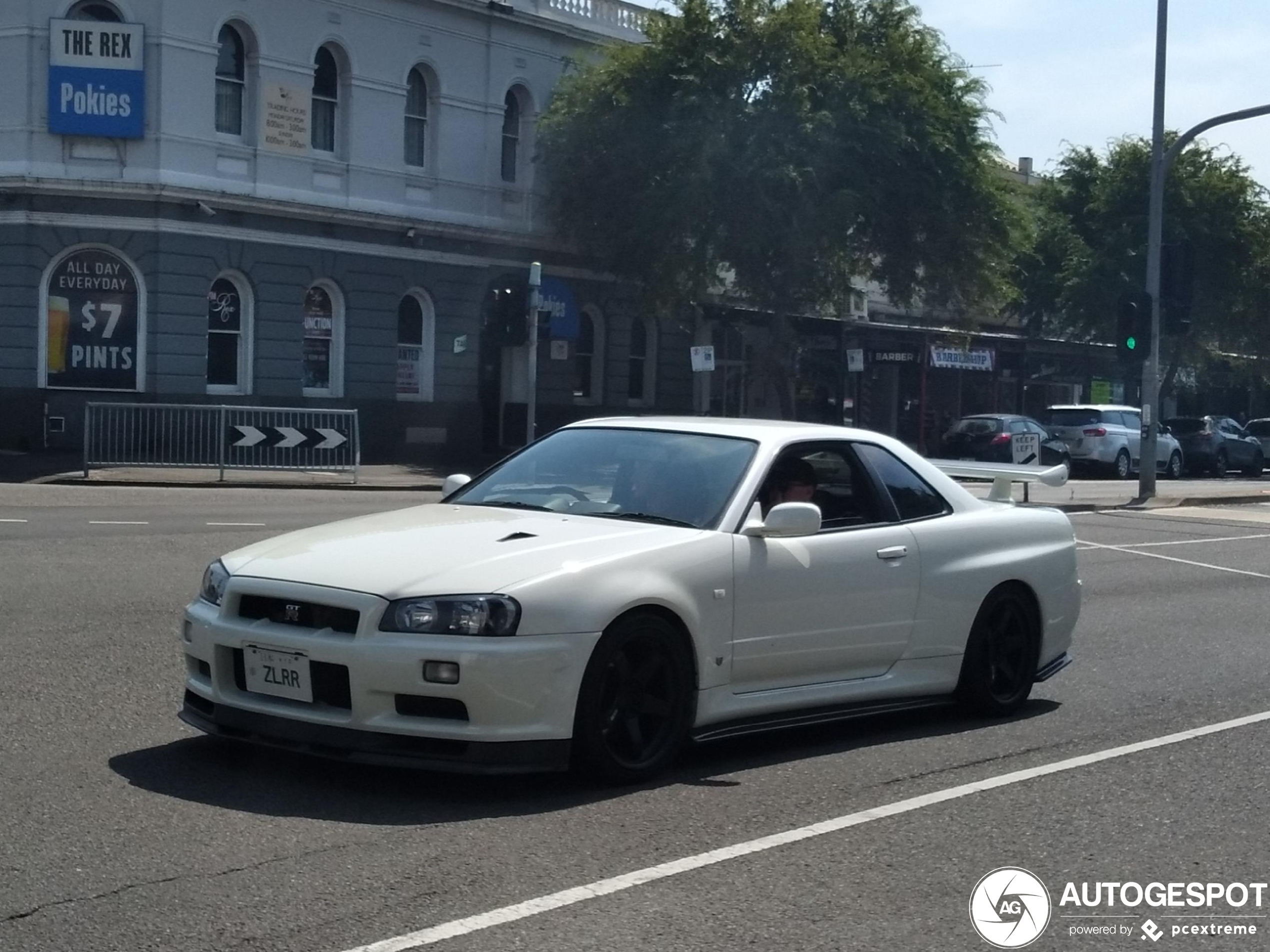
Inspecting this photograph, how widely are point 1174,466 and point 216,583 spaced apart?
38553 mm

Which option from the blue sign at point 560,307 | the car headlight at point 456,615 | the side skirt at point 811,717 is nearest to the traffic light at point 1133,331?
the blue sign at point 560,307

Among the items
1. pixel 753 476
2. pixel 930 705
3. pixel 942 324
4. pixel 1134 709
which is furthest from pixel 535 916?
pixel 942 324

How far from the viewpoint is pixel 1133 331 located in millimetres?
27109

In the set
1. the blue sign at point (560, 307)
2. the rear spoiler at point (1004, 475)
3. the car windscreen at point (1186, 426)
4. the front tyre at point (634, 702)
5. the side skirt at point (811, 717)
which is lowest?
the side skirt at point (811, 717)

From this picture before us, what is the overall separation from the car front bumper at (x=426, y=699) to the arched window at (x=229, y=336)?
2501 cm

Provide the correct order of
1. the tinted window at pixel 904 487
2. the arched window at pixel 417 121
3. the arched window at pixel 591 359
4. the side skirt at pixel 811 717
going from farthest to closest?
1. the arched window at pixel 591 359
2. the arched window at pixel 417 121
3. the tinted window at pixel 904 487
4. the side skirt at pixel 811 717

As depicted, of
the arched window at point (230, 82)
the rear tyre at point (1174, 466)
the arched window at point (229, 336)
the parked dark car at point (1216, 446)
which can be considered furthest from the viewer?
the parked dark car at point (1216, 446)

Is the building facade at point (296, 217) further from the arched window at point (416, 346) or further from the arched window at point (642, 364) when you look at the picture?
the arched window at point (642, 364)

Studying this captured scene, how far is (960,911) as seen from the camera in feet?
16.2

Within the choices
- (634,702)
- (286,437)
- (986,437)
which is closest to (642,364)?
(986,437)

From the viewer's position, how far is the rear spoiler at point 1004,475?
29.7 feet

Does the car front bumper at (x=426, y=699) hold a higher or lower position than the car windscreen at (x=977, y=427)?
lower

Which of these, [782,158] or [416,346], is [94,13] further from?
[782,158]

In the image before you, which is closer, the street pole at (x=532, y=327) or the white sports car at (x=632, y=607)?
the white sports car at (x=632, y=607)
